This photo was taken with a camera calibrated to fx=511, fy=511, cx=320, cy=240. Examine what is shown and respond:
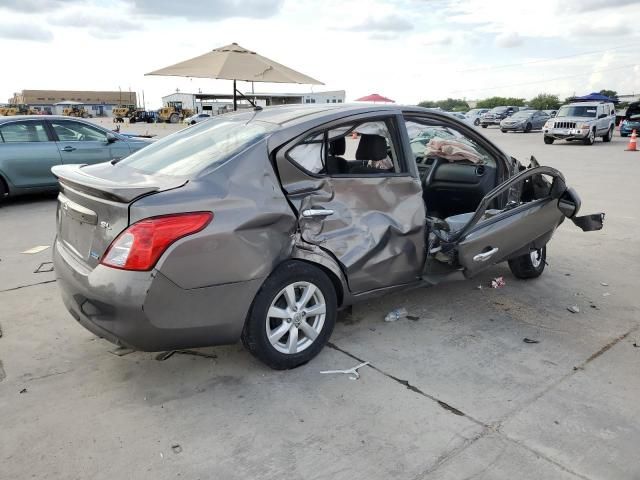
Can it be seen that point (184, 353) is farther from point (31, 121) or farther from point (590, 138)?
point (590, 138)

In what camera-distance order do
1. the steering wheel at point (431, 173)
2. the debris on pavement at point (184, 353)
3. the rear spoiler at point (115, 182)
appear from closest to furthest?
the rear spoiler at point (115, 182)
the debris on pavement at point (184, 353)
the steering wheel at point (431, 173)

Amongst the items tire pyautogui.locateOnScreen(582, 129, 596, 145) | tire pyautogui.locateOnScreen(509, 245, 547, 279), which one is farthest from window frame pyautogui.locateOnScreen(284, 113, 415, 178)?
tire pyautogui.locateOnScreen(582, 129, 596, 145)

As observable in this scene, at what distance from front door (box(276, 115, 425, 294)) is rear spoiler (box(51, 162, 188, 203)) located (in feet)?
2.44

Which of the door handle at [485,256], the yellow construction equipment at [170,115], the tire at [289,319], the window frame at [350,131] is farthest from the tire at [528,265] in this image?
the yellow construction equipment at [170,115]

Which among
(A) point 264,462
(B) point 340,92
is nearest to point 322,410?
(A) point 264,462

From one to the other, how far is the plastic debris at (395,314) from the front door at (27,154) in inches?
271

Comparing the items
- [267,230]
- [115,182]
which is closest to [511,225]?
[267,230]

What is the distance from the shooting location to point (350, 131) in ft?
12.0

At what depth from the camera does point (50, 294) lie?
459 cm

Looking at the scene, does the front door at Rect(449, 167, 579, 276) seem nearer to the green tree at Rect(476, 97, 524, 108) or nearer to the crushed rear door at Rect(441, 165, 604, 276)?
the crushed rear door at Rect(441, 165, 604, 276)

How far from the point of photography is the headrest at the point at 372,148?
12.4ft

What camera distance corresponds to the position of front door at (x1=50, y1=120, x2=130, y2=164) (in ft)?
29.0

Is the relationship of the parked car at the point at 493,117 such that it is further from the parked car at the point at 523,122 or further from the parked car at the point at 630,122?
the parked car at the point at 630,122

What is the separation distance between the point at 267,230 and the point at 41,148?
7.17m
